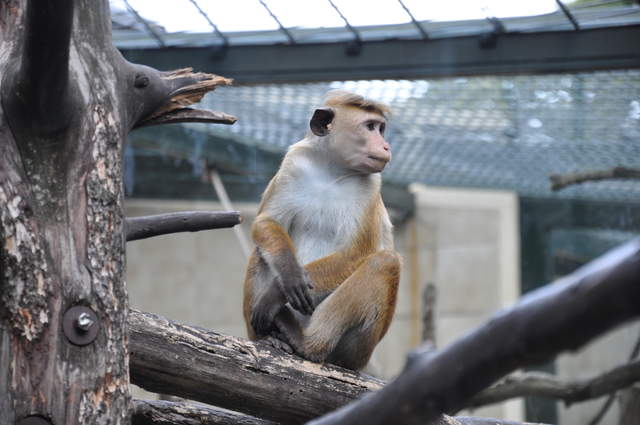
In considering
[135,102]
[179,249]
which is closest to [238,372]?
[135,102]

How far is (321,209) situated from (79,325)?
2726 mm

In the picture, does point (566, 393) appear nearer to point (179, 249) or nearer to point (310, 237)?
point (310, 237)

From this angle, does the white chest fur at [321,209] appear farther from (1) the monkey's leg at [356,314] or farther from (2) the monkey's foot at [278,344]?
(2) the monkey's foot at [278,344]

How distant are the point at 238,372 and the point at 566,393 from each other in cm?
514

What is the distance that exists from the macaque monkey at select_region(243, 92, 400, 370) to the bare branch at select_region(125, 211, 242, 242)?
0.81 meters

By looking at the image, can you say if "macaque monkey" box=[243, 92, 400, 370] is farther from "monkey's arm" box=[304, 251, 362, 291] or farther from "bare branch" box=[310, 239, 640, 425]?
"bare branch" box=[310, 239, 640, 425]

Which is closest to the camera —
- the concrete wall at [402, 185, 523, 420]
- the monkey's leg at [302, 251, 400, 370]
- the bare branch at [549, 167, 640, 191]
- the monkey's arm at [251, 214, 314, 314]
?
the monkey's leg at [302, 251, 400, 370]

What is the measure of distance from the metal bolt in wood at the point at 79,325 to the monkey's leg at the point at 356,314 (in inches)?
73.1

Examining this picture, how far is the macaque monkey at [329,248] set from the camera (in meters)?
5.20

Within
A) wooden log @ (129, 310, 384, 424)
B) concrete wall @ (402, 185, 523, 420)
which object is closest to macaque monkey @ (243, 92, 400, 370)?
wooden log @ (129, 310, 384, 424)

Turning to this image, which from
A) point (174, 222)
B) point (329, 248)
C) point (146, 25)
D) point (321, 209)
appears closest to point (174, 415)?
point (174, 222)

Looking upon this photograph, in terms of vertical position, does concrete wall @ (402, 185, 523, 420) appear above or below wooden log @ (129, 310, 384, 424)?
below

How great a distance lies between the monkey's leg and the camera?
517 centimetres

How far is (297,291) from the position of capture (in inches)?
208
